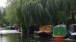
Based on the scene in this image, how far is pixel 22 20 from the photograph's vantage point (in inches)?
1267

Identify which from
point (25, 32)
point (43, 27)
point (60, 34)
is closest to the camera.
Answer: point (60, 34)

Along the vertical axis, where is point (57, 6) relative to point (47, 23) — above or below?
above

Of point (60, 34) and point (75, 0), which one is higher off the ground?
point (75, 0)

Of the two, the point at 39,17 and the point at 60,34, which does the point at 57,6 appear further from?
the point at 60,34

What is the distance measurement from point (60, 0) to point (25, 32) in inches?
362

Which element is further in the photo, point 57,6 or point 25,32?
point 25,32

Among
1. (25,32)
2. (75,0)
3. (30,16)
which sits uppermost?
(75,0)

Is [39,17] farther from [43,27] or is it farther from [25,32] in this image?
[25,32]

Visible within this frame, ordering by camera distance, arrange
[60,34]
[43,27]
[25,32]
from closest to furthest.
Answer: [60,34], [43,27], [25,32]

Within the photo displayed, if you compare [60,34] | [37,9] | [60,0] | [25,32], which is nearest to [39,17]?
[37,9]

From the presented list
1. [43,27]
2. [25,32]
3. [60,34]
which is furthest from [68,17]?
[60,34]

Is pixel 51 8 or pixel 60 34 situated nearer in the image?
pixel 60 34

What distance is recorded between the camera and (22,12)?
103ft

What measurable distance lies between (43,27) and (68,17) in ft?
12.5
